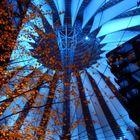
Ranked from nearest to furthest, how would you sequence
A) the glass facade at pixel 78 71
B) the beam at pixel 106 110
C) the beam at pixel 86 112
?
Answer: 1. the glass facade at pixel 78 71
2. the beam at pixel 106 110
3. the beam at pixel 86 112

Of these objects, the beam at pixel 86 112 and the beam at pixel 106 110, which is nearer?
the beam at pixel 106 110

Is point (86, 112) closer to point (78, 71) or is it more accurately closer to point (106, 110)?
point (106, 110)

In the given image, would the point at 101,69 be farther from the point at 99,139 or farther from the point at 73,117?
the point at 99,139

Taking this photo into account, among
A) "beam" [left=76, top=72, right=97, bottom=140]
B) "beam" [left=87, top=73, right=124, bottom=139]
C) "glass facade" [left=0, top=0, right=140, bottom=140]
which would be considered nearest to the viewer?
"glass facade" [left=0, top=0, right=140, bottom=140]

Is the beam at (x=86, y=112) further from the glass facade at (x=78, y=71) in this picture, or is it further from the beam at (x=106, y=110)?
the beam at (x=106, y=110)

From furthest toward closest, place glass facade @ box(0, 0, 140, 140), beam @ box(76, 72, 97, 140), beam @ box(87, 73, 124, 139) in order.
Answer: beam @ box(76, 72, 97, 140), beam @ box(87, 73, 124, 139), glass facade @ box(0, 0, 140, 140)

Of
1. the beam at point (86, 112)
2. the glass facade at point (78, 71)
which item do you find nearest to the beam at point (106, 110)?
the glass facade at point (78, 71)

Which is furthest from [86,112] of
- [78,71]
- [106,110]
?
[78,71]

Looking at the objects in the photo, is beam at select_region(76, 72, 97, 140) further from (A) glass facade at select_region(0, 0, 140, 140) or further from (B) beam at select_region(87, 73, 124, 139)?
(B) beam at select_region(87, 73, 124, 139)

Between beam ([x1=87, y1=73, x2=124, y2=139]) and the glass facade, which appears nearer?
the glass facade

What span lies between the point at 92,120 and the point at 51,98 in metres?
5.32

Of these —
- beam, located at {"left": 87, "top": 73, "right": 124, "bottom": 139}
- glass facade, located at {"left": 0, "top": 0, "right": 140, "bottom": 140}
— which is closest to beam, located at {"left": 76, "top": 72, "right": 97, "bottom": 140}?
glass facade, located at {"left": 0, "top": 0, "right": 140, "bottom": 140}

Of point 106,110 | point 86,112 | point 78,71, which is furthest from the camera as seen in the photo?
point 86,112

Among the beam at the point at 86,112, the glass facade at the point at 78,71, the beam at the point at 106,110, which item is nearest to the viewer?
the glass facade at the point at 78,71
